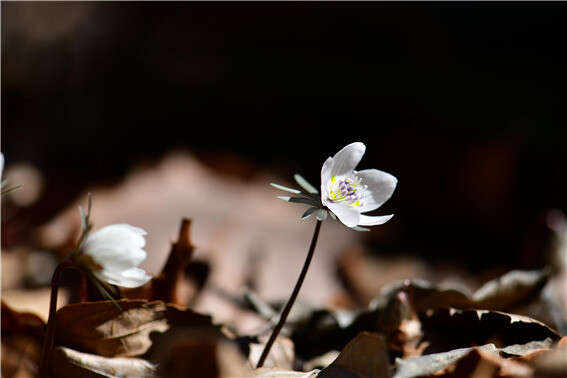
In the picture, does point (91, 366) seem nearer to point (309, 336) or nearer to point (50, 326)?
point (50, 326)

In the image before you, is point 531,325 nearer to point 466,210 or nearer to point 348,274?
point 348,274

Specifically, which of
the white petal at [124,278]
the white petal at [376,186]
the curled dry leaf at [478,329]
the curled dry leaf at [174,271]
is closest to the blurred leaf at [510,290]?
the curled dry leaf at [478,329]

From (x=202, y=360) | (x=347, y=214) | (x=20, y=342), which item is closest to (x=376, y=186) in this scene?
(x=347, y=214)

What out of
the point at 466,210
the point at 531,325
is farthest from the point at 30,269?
the point at 466,210

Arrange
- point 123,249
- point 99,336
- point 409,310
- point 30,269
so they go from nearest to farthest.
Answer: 1. point 123,249
2. point 99,336
3. point 409,310
4. point 30,269

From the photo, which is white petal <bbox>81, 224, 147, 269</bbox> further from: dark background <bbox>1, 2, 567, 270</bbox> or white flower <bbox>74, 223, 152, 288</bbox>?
dark background <bbox>1, 2, 567, 270</bbox>

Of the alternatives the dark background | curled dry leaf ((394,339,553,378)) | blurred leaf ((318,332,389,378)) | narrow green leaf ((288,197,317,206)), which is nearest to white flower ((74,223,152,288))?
narrow green leaf ((288,197,317,206))

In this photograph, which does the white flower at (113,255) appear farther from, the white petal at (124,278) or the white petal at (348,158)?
the white petal at (348,158)
